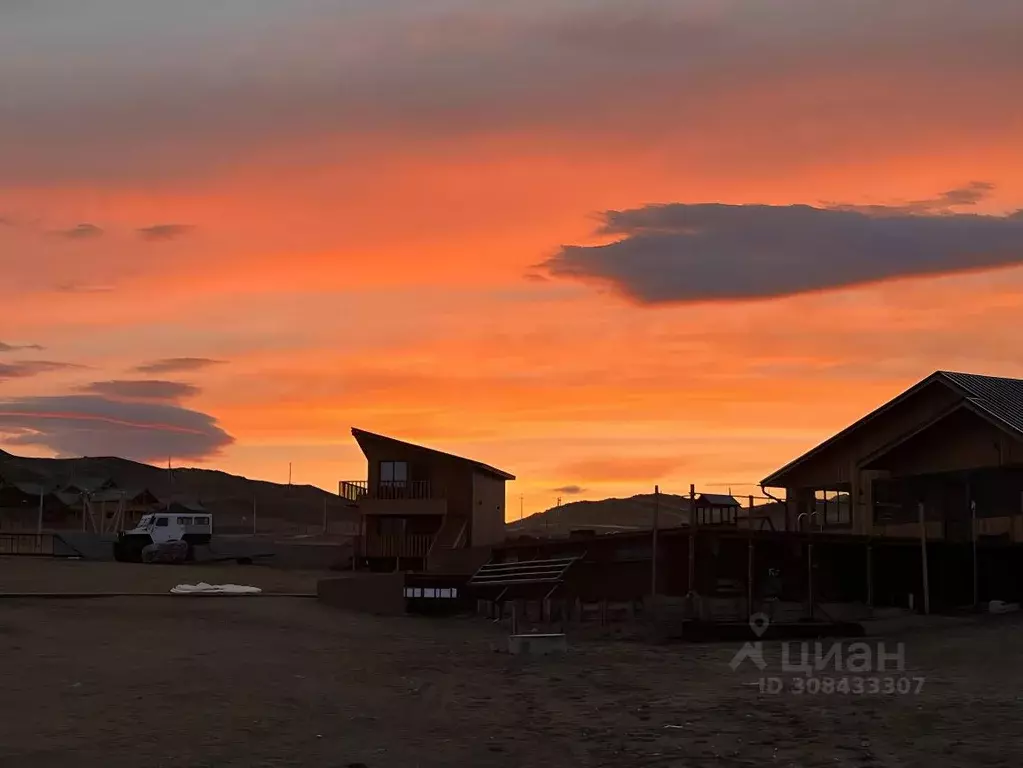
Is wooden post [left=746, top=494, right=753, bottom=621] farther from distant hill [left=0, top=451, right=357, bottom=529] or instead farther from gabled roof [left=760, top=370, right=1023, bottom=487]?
distant hill [left=0, top=451, right=357, bottom=529]

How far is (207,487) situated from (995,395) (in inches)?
5754

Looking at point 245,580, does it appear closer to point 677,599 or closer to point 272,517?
point 677,599

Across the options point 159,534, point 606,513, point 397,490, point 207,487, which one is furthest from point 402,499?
point 207,487

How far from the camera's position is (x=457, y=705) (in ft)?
60.6

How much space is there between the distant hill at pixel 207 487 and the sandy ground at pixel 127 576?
67292 mm

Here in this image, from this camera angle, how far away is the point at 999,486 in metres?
35.3

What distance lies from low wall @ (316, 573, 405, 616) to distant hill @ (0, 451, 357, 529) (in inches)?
Result: 3438

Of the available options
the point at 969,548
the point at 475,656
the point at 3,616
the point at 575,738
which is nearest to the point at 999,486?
the point at 969,548

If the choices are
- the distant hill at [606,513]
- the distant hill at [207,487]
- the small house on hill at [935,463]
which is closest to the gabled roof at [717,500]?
the small house on hill at [935,463]

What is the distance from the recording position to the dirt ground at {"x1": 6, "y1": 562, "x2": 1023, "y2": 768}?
1454cm

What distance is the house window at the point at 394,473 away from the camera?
55.8 metres

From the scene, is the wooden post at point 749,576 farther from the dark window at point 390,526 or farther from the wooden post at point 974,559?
the dark window at point 390,526

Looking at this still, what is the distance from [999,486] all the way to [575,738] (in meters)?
23.5

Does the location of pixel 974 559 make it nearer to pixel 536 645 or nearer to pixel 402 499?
pixel 536 645
